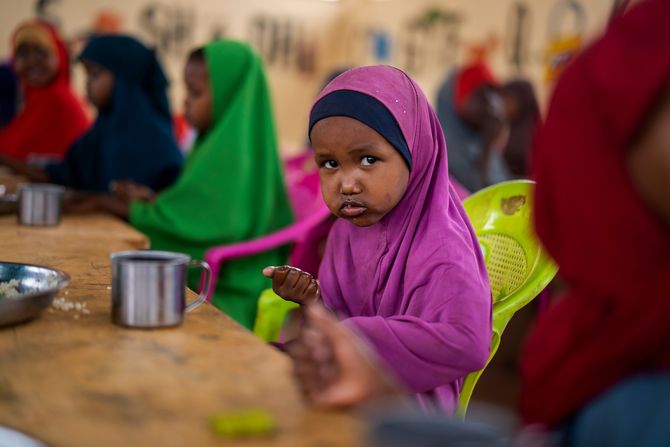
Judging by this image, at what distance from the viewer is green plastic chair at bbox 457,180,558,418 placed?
166 centimetres

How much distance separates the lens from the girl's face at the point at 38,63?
164 inches

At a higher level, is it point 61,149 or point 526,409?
point 526,409

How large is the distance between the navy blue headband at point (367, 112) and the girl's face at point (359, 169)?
0.04 ft

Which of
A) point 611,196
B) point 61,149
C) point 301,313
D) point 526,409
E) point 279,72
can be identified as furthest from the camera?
point 279,72

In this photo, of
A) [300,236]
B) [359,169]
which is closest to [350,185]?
[359,169]

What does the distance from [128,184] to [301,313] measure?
129 cm

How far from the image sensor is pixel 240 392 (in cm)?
97

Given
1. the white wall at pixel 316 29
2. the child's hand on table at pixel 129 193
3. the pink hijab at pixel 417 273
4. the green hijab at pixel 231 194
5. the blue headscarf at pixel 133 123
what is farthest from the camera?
the white wall at pixel 316 29

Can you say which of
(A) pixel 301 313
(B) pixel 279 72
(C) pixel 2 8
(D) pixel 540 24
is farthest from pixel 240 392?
(B) pixel 279 72

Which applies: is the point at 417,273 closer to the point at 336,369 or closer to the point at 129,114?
the point at 336,369

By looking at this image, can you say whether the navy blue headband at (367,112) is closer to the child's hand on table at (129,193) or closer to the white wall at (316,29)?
the child's hand on table at (129,193)

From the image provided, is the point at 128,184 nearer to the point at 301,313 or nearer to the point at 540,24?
the point at 301,313

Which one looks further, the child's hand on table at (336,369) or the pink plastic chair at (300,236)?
the pink plastic chair at (300,236)

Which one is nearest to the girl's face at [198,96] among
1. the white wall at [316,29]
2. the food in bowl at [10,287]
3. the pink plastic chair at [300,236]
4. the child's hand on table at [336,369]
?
the pink plastic chair at [300,236]
